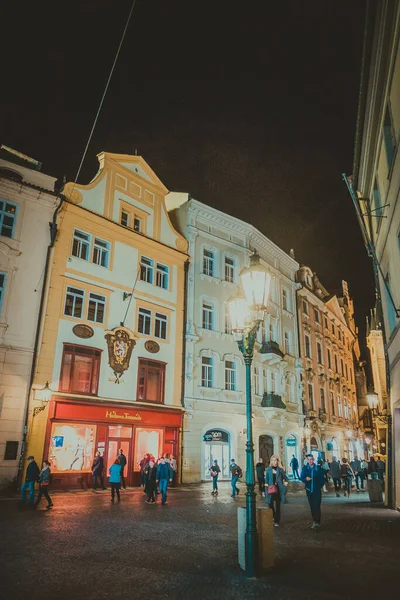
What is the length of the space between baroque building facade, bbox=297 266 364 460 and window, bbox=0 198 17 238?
26005 mm

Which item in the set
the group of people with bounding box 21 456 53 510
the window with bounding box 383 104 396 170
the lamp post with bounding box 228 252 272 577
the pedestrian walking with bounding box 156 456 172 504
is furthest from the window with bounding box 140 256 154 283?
the lamp post with bounding box 228 252 272 577

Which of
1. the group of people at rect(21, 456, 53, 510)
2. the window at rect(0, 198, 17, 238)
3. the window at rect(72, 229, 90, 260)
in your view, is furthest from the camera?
the window at rect(72, 229, 90, 260)

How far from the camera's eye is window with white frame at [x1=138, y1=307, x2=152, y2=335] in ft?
83.3

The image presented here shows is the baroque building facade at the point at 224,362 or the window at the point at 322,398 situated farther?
the window at the point at 322,398

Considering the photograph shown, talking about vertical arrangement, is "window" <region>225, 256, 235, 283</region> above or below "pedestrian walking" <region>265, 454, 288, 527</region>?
above

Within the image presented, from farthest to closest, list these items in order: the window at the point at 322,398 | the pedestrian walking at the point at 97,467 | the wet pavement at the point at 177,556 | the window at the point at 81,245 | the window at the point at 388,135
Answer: the window at the point at 322,398, the window at the point at 81,245, the pedestrian walking at the point at 97,467, the window at the point at 388,135, the wet pavement at the point at 177,556

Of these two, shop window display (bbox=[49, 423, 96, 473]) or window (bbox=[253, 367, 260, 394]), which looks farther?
window (bbox=[253, 367, 260, 394])

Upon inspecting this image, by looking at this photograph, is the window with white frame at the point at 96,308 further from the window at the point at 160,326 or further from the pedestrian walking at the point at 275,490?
the pedestrian walking at the point at 275,490

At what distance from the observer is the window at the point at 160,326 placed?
26.2m

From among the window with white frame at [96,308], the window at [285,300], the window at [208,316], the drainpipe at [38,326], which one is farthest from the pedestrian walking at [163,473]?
the window at [285,300]

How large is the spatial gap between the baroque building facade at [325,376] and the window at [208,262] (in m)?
11.8

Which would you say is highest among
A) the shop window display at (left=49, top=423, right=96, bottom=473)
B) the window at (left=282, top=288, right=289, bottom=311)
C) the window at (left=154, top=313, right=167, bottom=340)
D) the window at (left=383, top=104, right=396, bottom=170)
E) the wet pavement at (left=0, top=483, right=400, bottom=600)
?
the window at (left=282, top=288, right=289, bottom=311)

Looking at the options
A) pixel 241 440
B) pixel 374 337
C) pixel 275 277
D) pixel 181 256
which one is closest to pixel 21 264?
pixel 181 256

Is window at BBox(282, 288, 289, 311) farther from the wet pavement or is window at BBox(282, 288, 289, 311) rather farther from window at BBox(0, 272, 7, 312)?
the wet pavement
